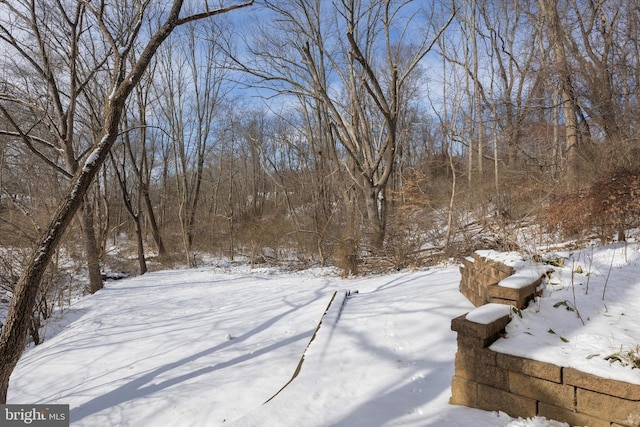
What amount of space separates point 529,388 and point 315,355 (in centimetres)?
189

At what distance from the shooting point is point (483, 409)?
7.84ft

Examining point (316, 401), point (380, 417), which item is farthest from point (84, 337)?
point (380, 417)

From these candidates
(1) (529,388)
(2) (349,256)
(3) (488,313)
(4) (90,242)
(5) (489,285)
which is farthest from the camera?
(4) (90,242)

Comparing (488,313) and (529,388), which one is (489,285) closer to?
(488,313)

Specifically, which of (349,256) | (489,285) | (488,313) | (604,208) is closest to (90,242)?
(349,256)

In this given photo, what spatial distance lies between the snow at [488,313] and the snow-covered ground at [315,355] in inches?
4.7

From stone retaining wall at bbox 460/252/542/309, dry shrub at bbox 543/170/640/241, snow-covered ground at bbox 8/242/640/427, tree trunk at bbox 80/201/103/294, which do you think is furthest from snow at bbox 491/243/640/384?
tree trunk at bbox 80/201/103/294

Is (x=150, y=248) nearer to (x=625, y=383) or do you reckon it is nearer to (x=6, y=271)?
(x=6, y=271)

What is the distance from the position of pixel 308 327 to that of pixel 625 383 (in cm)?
351

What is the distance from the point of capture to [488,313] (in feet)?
8.52

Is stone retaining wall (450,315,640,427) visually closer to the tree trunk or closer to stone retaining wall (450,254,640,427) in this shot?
stone retaining wall (450,254,640,427)

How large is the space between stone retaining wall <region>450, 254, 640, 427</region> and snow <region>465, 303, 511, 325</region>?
32mm

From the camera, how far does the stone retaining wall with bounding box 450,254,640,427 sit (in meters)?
1.92

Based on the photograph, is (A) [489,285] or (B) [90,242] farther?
(B) [90,242]
